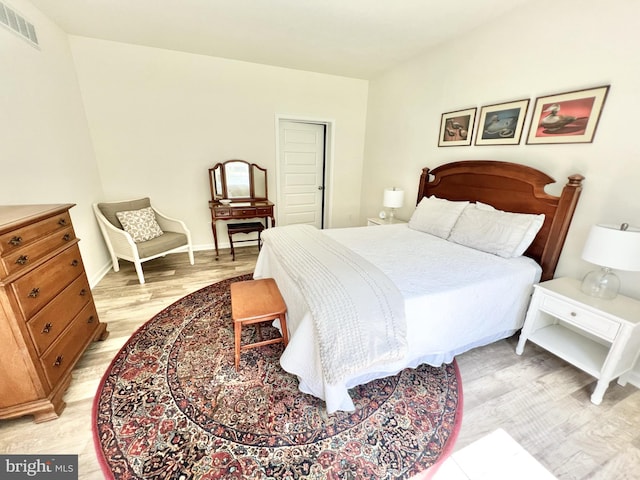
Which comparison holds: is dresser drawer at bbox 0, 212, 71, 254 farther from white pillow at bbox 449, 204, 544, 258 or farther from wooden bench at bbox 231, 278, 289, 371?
white pillow at bbox 449, 204, 544, 258

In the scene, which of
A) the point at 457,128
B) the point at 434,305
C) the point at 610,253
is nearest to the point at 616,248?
the point at 610,253

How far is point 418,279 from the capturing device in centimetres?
177

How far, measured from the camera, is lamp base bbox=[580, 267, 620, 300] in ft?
5.55

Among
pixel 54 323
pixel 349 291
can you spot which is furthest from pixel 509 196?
pixel 54 323

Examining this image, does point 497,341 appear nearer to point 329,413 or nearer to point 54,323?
point 329,413

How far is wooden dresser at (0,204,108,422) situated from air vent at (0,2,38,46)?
1599mm

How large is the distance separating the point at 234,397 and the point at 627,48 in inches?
130

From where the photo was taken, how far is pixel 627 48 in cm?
172

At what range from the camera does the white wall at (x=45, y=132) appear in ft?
6.60

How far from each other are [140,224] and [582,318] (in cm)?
418

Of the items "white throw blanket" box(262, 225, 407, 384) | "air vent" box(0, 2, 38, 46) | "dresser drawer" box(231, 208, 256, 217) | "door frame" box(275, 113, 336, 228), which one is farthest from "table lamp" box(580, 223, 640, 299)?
"air vent" box(0, 2, 38, 46)

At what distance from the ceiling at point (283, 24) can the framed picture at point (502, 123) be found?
0.77 metres

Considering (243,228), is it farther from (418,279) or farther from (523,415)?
(523,415)

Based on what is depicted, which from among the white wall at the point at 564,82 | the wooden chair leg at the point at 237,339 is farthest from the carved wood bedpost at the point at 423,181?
the wooden chair leg at the point at 237,339
